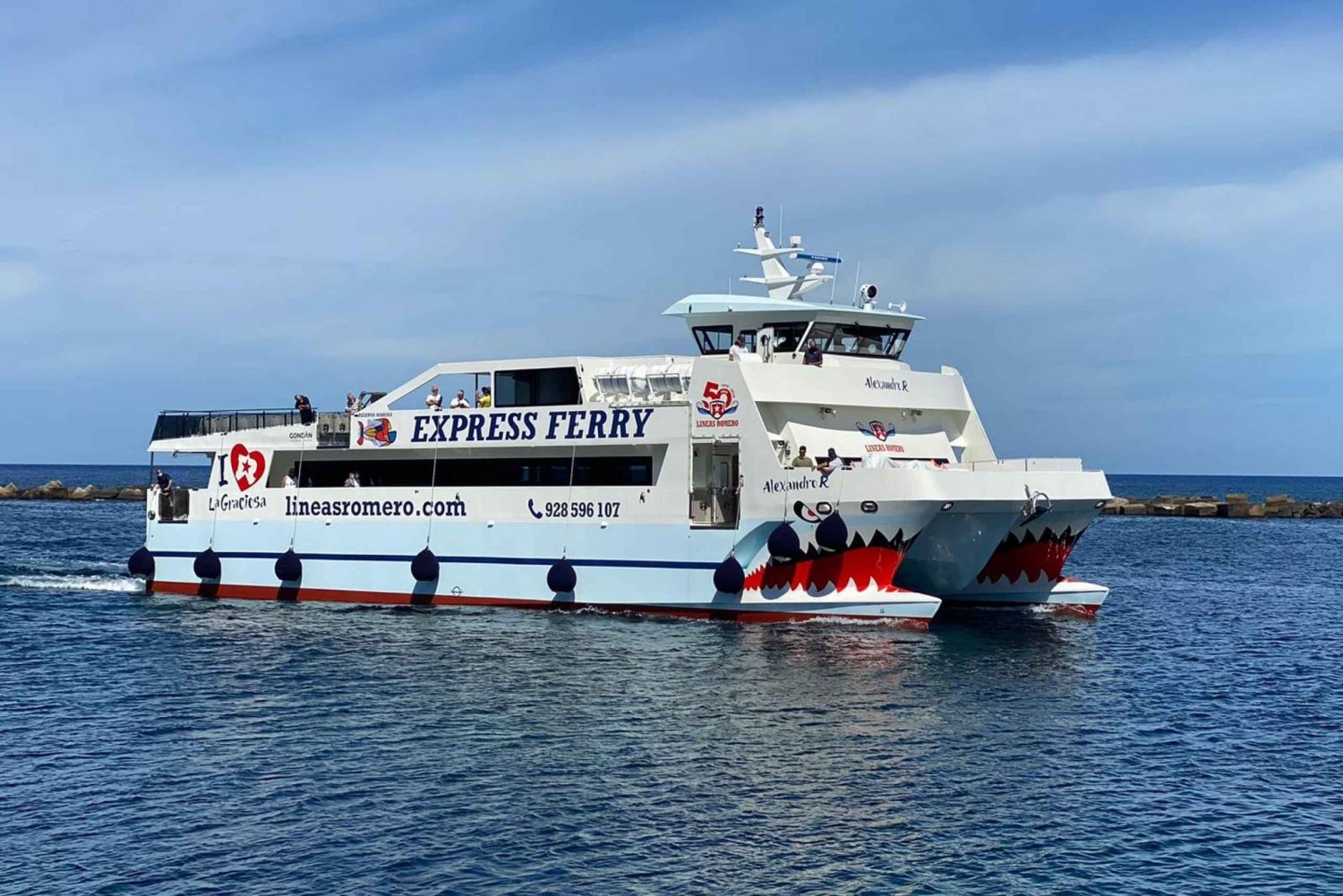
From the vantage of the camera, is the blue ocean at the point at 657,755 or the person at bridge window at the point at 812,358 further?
the person at bridge window at the point at 812,358

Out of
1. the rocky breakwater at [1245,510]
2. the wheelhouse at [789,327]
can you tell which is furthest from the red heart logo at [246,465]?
the rocky breakwater at [1245,510]

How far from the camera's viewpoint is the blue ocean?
12.8 meters

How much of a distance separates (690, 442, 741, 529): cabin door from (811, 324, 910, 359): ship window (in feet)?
11.2

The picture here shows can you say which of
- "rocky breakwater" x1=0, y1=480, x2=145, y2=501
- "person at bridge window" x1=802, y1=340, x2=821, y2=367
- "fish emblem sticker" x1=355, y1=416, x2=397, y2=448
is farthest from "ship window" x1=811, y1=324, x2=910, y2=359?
"rocky breakwater" x1=0, y1=480, x2=145, y2=501

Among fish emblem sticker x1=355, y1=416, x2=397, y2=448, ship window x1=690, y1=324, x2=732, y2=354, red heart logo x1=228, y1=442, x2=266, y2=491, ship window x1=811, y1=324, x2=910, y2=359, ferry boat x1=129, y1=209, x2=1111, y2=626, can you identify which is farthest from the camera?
red heart logo x1=228, y1=442, x2=266, y2=491

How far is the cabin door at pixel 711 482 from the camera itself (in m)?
26.0

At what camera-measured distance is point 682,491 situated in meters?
25.9

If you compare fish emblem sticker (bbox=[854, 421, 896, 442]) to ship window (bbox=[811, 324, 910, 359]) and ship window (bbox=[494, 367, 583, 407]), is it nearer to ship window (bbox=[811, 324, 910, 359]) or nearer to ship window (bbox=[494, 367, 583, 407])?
ship window (bbox=[811, 324, 910, 359])

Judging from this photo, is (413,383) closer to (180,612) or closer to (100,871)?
(180,612)

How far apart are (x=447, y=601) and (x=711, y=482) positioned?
246 inches

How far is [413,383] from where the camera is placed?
30047 millimetres

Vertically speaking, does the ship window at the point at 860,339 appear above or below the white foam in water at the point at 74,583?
above

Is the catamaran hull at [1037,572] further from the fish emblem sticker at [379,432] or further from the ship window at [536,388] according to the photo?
the fish emblem sticker at [379,432]

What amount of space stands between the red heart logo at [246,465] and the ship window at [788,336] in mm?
11800
